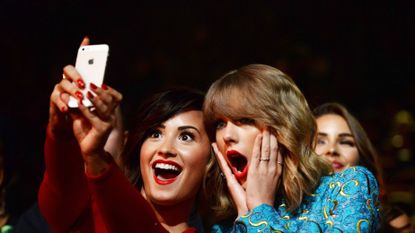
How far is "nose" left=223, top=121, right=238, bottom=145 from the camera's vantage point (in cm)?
223

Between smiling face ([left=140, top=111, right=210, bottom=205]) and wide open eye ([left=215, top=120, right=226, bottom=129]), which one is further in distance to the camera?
smiling face ([left=140, top=111, right=210, bottom=205])

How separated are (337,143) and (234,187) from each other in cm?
131

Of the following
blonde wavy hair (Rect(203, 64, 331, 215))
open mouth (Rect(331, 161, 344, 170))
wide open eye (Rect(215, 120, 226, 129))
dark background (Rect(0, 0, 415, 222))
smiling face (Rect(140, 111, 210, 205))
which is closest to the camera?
blonde wavy hair (Rect(203, 64, 331, 215))

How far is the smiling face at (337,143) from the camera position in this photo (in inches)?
131

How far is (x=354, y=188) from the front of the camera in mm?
2049

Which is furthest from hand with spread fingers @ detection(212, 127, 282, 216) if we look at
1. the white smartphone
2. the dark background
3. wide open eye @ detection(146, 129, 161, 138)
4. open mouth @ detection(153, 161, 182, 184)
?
the dark background

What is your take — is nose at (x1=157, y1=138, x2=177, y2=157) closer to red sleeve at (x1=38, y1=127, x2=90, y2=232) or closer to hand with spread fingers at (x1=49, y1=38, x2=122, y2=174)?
red sleeve at (x1=38, y1=127, x2=90, y2=232)

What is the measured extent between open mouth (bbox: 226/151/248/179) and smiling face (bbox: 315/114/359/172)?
1.08 meters

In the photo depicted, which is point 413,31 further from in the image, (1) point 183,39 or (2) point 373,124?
(1) point 183,39

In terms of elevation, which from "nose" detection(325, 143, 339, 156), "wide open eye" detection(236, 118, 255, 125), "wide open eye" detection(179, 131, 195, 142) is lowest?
"nose" detection(325, 143, 339, 156)

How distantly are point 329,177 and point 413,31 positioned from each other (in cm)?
362

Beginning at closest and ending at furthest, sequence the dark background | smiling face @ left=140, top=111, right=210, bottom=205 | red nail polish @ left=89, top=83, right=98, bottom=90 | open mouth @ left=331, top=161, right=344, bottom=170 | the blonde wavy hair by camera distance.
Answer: red nail polish @ left=89, top=83, right=98, bottom=90 → the blonde wavy hair → smiling face @ left=140, top=111, right=210, bottom=205 → open mouth @ left=331, top=161, right=344, bottom=170 → the dark background

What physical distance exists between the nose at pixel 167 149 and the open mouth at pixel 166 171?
33mm

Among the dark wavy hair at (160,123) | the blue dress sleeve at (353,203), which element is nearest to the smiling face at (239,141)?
the dark wavy hair at (160,123)
